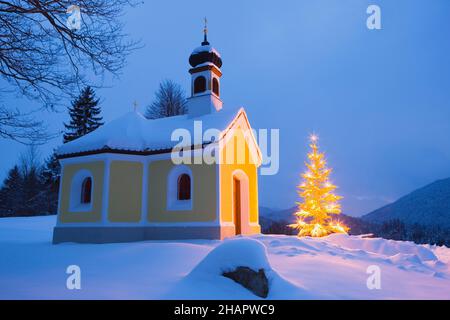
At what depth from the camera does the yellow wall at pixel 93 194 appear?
487 inches

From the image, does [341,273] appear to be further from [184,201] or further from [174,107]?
[174,107]

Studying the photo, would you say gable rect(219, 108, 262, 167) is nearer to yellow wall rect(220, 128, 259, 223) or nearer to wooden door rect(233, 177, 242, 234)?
yellow wall rect(220, 128, 259, 223)

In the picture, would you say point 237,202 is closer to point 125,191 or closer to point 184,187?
point 184,187

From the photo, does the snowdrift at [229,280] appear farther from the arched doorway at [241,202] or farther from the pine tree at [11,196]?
the pine tree at [11,196]

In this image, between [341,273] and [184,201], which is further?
[184,201]

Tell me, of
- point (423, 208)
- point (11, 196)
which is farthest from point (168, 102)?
point (423, 208)

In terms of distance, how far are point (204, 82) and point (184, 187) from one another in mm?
5885

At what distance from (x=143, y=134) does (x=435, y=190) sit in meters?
34.6

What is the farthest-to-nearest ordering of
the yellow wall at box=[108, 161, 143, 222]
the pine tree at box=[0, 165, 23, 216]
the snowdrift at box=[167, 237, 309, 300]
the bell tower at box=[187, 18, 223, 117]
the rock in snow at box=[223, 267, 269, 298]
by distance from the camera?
the pine tree at box=[0, 165, 23, 216], the bell tower at box=[187, 18, 223, 117], the yellow wall at box=[108, 161, 143, 222], the rock in snow at box=[223, 267, 269, 298], the snowdrift at box=[167, 237, 309, 300]

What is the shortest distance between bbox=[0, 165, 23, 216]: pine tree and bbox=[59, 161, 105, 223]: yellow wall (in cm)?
2785

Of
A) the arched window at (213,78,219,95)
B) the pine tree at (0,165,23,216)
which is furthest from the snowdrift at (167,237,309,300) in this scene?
the pine tree at (0,165,23,216)

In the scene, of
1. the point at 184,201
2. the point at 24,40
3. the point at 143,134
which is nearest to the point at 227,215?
the point at 184,201

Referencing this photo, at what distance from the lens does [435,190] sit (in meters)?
34.6

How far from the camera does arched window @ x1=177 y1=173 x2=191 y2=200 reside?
42.1 feet
